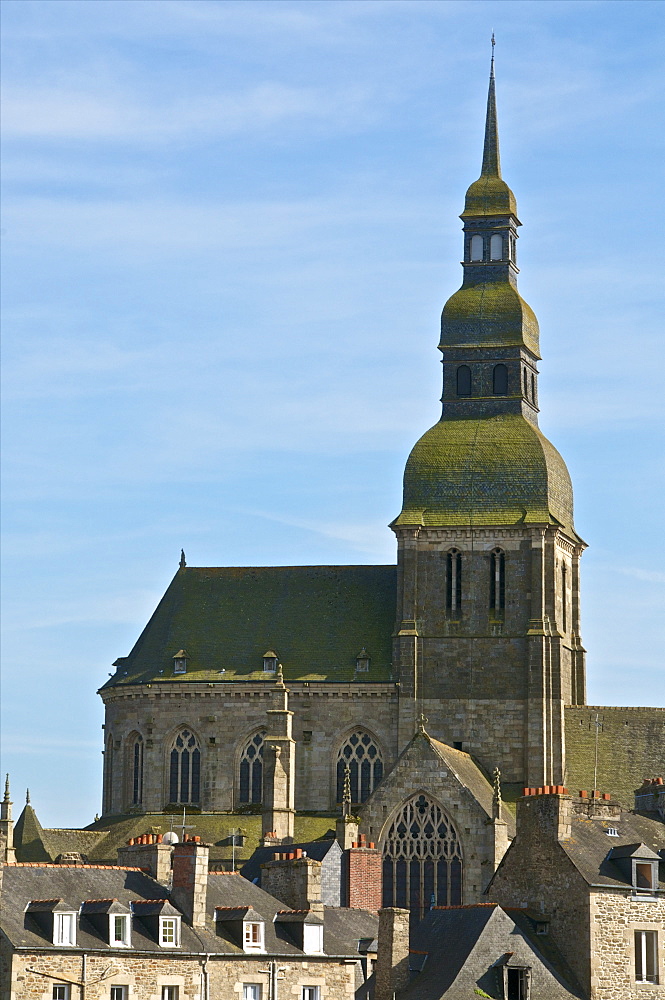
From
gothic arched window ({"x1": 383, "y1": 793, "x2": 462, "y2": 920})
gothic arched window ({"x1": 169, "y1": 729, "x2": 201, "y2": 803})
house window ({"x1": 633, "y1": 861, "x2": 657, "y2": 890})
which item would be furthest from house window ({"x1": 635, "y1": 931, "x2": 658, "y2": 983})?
gothic arched window ({"x1": 169, "y1": 729, "x2": 201, "y2": 803})

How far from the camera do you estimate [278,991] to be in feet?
174

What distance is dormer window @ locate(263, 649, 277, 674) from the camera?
9206 cm

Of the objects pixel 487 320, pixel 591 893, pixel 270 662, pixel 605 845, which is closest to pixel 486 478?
pixel 487 320

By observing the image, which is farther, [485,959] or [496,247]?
[496,247]

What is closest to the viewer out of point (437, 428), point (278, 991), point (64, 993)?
point (64, 993)

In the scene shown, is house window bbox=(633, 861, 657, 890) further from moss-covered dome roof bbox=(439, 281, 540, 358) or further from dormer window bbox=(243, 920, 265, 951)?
moss-covered dome roof bbox=(439, 281, 540, 358)

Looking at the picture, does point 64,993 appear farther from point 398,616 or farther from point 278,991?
point 398,616

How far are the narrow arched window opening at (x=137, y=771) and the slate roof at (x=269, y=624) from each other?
2.52m

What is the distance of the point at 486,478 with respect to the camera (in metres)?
90.9

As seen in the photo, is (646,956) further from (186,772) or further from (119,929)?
(186,772)

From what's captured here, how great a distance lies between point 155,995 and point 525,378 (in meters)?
47.8

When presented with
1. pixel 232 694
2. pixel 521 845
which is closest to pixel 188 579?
pixel 232 694

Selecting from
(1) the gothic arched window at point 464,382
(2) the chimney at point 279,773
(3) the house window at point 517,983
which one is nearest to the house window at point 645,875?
(3) the house window at point 517,983

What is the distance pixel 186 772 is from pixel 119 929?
133ft
